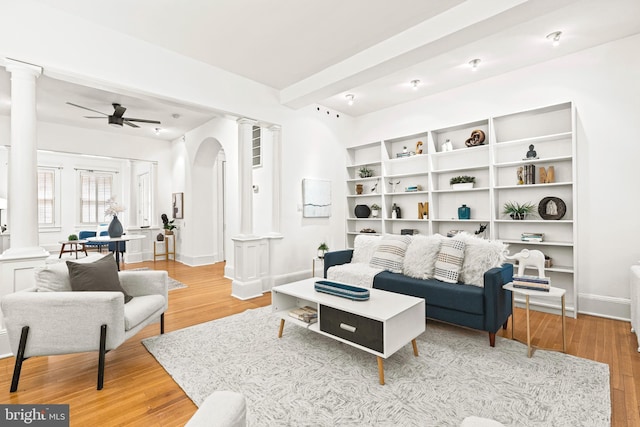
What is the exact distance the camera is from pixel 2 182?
7.79 m

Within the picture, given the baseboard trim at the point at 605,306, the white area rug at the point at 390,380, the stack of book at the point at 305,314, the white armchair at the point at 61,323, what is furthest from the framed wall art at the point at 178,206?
the baseboard trim at the point at 605,306

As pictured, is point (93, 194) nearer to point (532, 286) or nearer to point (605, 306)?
point (532, 286)

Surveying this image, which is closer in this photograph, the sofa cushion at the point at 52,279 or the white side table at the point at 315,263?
the sofa cushion at the point at 52,279

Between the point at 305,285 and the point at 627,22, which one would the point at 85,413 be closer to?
the point at 305,285

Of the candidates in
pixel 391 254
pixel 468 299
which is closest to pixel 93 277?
pixel 391 254

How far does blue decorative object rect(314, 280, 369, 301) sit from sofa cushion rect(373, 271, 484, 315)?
800 millimetres

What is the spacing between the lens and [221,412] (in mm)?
802

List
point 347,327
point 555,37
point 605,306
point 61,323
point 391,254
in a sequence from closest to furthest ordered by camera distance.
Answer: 1. point 61,323
2. point 347,327
3. point 555,37
4. point 605,306
5. point 391,254

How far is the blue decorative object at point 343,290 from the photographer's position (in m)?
2.53

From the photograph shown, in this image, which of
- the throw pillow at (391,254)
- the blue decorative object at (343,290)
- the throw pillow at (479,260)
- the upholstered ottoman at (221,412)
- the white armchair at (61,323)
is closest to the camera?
the upholstered ottoman at (221,412)

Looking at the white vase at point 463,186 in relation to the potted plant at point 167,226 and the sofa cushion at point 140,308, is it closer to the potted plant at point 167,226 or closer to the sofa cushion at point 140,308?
the sofa cushion at point 140,308

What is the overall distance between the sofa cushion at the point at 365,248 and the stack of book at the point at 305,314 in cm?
132

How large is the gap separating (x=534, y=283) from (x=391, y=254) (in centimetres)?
142

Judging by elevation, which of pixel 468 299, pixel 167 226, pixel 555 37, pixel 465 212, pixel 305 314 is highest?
pixel 555 37
